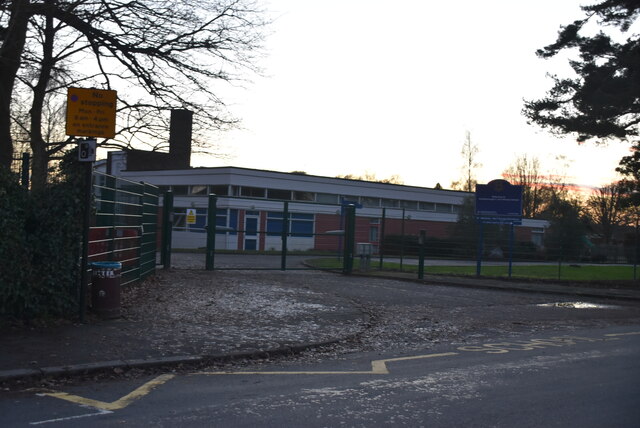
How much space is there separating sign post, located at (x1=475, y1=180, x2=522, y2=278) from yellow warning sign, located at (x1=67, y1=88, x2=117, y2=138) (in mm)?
16240

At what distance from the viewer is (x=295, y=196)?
159ft

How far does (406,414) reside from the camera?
5.75m

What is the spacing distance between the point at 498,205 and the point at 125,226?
14539 millimetres

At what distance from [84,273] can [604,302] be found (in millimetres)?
13547

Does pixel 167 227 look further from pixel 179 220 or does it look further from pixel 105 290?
pixel 105 290

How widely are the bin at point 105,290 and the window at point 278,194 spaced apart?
119ft

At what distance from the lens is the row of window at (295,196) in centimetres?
4438

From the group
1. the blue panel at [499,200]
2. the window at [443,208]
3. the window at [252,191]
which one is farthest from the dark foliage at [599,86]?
the window at [443,208]

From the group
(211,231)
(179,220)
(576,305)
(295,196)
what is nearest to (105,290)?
(211,231)

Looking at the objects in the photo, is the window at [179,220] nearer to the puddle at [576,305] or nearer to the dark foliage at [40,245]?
the dark foliage at [40,245]

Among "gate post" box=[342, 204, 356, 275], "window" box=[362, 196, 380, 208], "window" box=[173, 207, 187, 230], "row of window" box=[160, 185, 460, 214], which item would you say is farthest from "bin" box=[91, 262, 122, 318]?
"window" box=[362, 196, 380, 208]

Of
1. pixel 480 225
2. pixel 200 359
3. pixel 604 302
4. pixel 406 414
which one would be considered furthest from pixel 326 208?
pixel 406 414

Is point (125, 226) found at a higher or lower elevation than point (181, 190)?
lower

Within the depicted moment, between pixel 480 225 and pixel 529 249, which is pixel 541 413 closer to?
pixel 480 225
